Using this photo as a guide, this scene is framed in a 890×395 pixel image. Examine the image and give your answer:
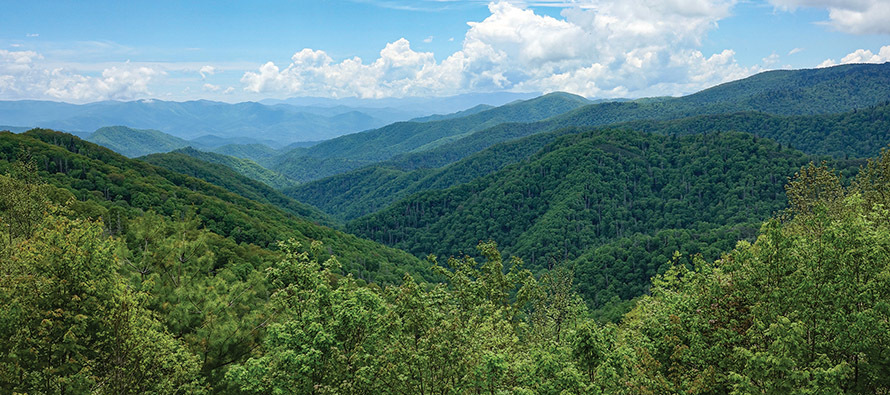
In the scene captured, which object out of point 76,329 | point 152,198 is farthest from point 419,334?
point 152,198

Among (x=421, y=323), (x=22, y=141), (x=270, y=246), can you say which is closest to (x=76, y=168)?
(x=22, y=141)

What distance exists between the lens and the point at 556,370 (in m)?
20.3

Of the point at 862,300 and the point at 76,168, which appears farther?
the point at 76,168

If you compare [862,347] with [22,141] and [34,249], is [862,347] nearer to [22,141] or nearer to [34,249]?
[34,249]

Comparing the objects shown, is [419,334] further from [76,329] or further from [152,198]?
[152,198]

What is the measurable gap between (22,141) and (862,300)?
186260 millimetres

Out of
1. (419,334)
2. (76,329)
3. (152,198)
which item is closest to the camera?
(76,329)

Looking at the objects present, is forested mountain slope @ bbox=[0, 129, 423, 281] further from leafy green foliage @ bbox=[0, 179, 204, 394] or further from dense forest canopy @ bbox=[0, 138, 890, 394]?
leafy green foliage @ bbox=[0, 179, 204, 394]

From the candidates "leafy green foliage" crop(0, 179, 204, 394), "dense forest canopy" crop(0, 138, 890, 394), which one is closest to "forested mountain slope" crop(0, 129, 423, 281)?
"dense forest canopy" crop(0, 138, 890, 394)

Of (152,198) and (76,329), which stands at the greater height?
(76,329)

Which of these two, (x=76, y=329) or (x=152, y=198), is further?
(x=152, y=198)

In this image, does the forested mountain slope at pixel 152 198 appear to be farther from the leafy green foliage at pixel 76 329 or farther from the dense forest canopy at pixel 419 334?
the leafy green foliage at pixel 76 329

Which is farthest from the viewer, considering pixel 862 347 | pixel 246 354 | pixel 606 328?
pixel 246 354

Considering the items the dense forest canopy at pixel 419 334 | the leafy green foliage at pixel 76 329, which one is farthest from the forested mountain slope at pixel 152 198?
the leafy green foliage at pixel 76 329
